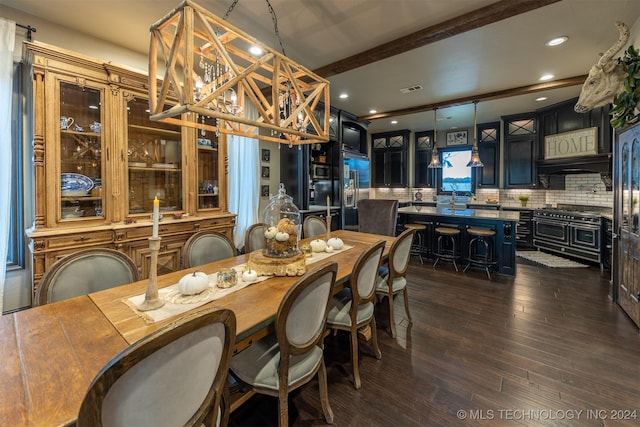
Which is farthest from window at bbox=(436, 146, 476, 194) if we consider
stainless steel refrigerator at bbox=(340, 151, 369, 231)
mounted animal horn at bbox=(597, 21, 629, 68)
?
mounted animal horn at bbox=(597, 21, 629, 68)

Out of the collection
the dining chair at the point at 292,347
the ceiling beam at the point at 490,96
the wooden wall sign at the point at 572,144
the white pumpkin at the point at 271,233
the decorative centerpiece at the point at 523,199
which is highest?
the ceiling beam at the point at 490,96

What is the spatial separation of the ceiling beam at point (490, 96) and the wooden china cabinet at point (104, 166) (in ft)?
13.0

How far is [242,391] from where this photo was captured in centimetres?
161

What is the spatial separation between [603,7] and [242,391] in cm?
427

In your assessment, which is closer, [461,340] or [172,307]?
[172,307]

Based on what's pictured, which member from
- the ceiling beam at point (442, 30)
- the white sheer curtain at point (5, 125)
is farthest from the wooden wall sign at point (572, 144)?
the white sheer curtain at point (5, 125)

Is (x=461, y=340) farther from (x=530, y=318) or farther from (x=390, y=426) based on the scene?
(x=390, y=426)

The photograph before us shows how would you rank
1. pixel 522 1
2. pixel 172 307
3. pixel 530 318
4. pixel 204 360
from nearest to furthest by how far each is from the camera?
pixel 204 360 < pixel 172 307 < pixel 522 1 < pixel 530 318

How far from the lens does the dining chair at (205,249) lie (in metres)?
2.21

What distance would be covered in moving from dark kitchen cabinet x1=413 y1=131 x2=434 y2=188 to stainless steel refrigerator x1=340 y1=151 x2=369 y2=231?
189 cm

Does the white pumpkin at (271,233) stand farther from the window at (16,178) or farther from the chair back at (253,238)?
the window at (16,178)

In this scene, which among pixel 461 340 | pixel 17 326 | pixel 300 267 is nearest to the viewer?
pixel 17 326

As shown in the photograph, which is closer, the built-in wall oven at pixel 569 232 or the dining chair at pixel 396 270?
the dining chair at pixel 396 270

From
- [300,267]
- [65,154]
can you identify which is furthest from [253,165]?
[300,267]
